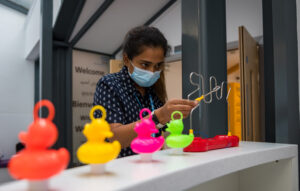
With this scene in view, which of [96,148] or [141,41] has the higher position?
[141,41]

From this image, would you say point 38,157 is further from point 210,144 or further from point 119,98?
point 119,98

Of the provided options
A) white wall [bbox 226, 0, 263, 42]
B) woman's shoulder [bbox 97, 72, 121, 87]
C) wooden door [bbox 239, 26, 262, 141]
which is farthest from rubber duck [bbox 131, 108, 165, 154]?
white wall [bbox 226, 0, 263, 42]

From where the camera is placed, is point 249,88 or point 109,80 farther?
point 249,88

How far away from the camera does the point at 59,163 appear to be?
316 mm

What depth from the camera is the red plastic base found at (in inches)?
25.9

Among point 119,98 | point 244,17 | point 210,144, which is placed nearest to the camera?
point 210,144

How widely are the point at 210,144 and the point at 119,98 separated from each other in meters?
0.49

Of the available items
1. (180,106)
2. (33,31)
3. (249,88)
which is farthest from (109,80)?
(33,31)

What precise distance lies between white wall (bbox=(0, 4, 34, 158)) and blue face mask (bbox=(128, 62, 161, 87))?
100 inches

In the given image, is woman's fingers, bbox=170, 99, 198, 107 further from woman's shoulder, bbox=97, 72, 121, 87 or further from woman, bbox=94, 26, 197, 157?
woman's shoulder, bbox=97, 72, 121, 87

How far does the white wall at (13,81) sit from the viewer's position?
3107 millimetres

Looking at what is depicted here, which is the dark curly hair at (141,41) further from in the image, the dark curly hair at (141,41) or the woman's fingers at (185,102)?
the woman's fingers at (185,102)

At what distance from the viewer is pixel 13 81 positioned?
326 centimetres

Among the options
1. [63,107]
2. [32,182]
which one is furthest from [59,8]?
[32,182]
